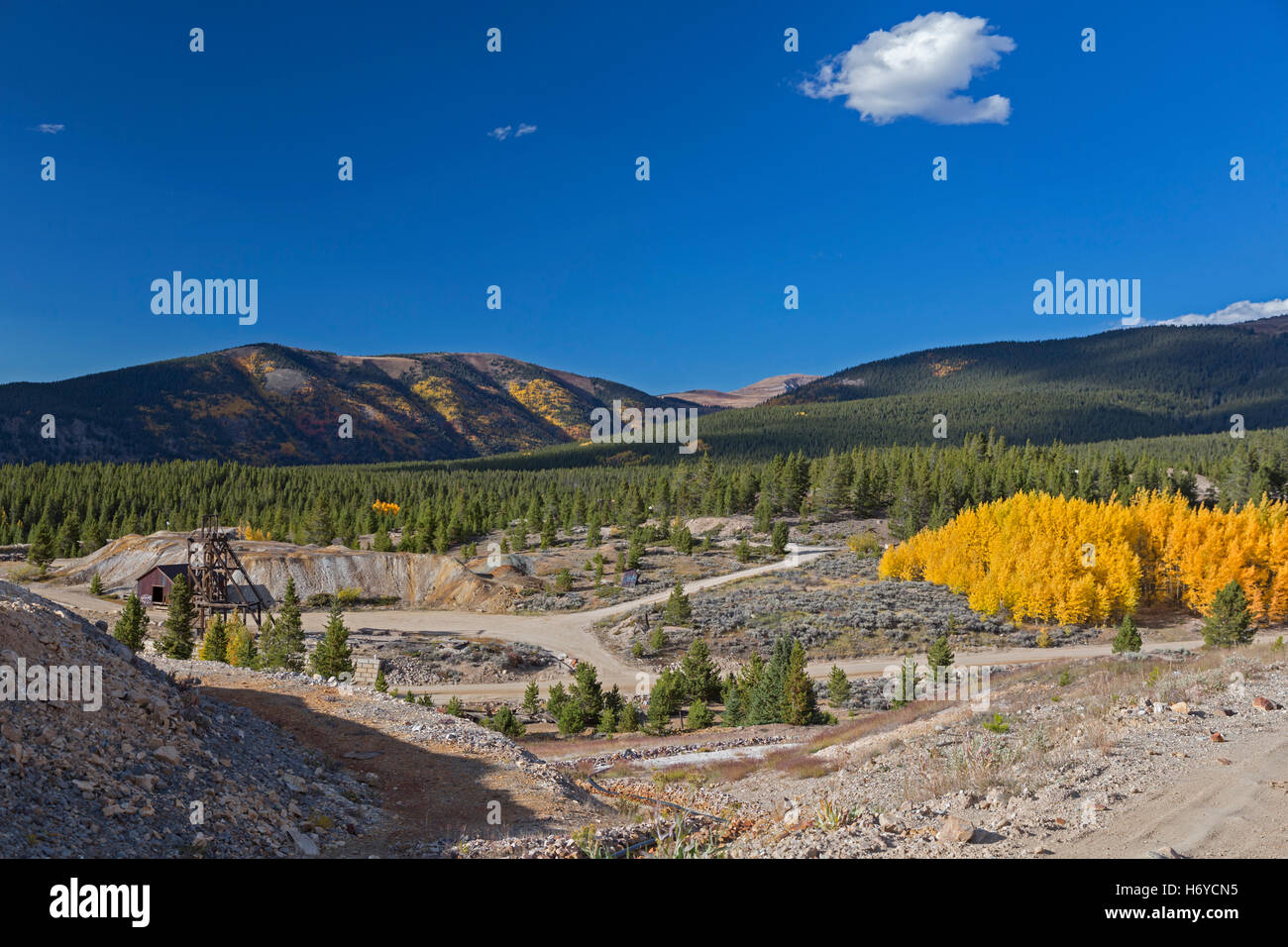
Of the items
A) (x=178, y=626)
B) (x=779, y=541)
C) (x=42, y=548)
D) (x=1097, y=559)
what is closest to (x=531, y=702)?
(x=178, y=626)

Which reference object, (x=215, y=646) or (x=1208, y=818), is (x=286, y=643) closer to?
(x=215, y=646)

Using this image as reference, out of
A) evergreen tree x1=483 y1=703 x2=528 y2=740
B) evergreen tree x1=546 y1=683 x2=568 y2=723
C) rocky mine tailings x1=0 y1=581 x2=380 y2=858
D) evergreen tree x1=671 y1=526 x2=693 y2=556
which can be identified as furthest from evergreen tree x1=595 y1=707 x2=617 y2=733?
evergreen tree x1=671 y1=526 x2=693 y2=556

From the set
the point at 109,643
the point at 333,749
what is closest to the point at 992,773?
the point at 333,749

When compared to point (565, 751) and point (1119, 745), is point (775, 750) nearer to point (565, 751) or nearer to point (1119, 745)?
point (565, 751)

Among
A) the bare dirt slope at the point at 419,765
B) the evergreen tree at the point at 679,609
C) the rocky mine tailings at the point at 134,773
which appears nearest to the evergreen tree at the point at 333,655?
the bare dirt slope at the point at 419,765

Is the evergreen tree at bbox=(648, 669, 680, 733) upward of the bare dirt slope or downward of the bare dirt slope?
downward

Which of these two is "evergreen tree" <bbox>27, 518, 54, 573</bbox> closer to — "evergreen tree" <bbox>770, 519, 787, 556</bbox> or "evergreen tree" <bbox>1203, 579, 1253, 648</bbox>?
"evergreen tree" <bbox>770, 519, 787, 556</bbox>
